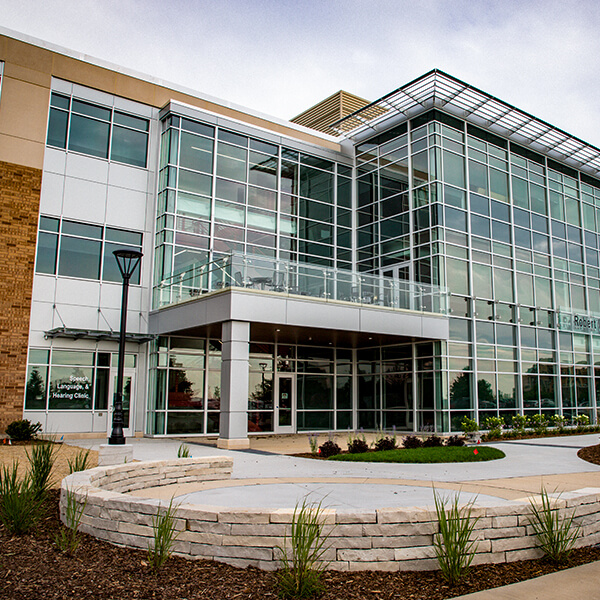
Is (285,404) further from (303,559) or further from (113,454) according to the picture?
(303,559)

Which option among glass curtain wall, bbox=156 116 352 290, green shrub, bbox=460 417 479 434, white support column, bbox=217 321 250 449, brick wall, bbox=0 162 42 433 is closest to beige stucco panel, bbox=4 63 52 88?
brick wall, bbox=0 162 42 433

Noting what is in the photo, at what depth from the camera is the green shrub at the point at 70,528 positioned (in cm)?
559

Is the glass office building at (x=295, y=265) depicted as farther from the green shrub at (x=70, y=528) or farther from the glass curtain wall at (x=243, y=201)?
the green shrub at (x=70, y=528)

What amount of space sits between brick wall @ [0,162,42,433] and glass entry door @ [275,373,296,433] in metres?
8.85

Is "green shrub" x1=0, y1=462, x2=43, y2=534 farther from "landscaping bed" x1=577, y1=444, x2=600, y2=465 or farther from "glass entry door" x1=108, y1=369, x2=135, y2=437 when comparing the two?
"glass entry door" x1=108, y1=369, x2=135, y2=437

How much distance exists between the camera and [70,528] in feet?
19.5

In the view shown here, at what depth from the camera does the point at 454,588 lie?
492 cm

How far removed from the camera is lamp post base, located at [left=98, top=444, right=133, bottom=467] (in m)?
10.8

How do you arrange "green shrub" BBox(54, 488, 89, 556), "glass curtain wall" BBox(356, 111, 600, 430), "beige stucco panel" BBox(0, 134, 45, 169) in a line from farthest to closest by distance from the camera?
"glass curtain wall" BBox(356, 111, 600, 430)
"beige stucco panel" BBox(0, 134, 45, 169)
"green shrub" BBox(54, 488, 89, 556)

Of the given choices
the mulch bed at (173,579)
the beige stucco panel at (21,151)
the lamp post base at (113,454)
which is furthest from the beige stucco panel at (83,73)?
the mulch bed at (173,579)

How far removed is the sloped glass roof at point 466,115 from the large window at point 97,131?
28.5 feet

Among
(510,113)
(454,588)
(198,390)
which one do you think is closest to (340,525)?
(454,588)

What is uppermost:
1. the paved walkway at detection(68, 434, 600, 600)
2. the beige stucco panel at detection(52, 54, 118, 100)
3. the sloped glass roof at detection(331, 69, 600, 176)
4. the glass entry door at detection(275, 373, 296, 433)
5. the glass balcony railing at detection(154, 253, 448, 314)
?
the sloped glass roof at detection(331, 69, 600, 176)

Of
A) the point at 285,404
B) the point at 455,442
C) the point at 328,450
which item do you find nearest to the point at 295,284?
the point at 328,450
